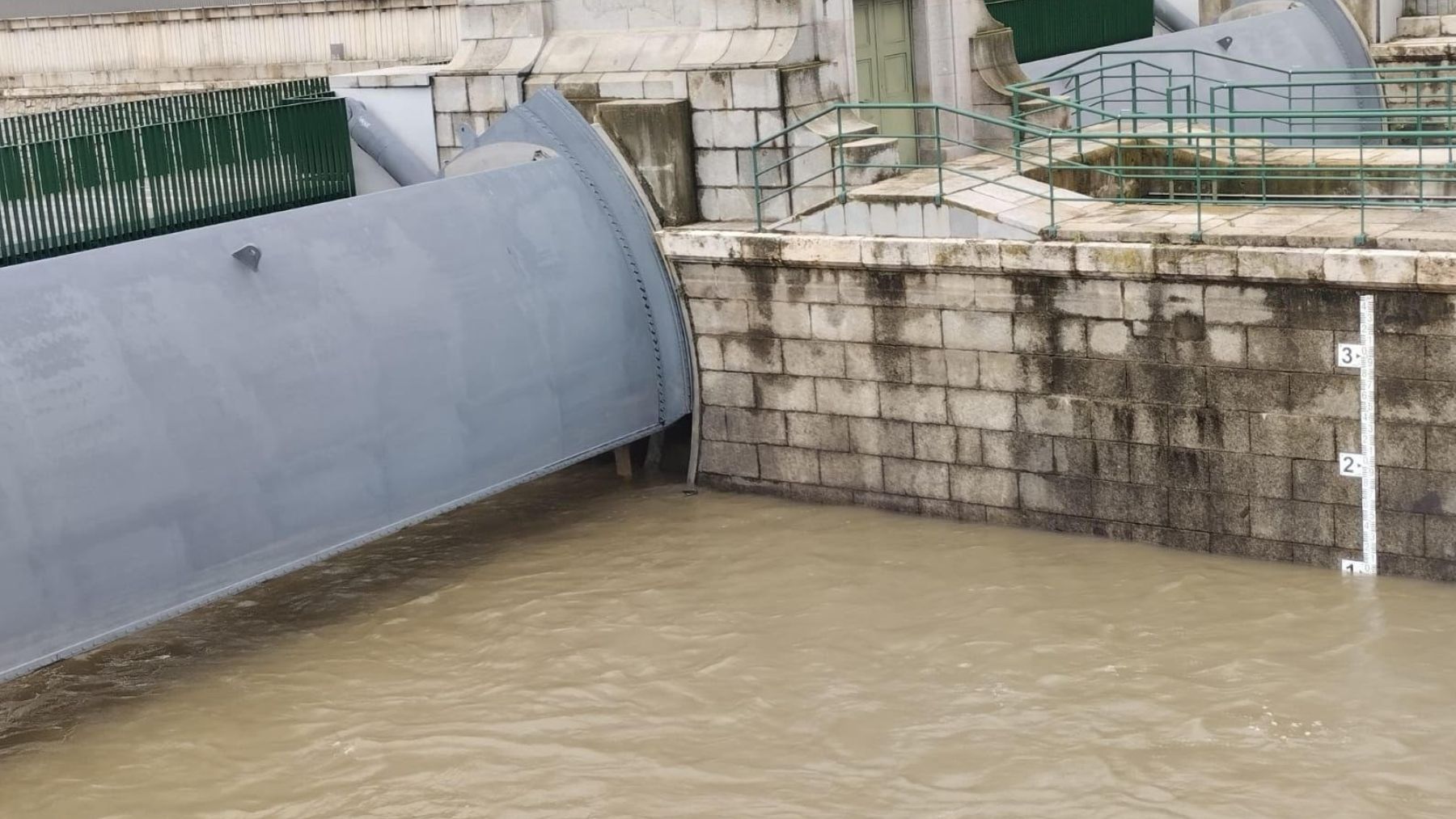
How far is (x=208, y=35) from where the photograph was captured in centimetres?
2397

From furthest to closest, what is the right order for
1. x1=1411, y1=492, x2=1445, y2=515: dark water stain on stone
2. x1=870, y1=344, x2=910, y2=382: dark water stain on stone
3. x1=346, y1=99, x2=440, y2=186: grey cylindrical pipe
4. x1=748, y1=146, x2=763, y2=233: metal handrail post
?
x1=346, y1=99, x2=440, y2=186: grey cylindrical pipe < x1=748, y1=146, x2=763, y2=233: metal handrail post < x1=870, y1=344, x2=910, y2=382: dark water stain on stone < x1=1411, y1=492, x2=1445, y2=515: dark water stain on stone

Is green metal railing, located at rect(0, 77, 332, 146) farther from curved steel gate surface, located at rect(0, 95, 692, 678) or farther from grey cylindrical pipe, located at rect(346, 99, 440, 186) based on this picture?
curved steel gate surface, located at rect(0, 95, 692, 678)

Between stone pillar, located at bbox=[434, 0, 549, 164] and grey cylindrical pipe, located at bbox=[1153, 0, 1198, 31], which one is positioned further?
grey cylindrical pipe, located at bbox=[1153, 0, 1198, 31]

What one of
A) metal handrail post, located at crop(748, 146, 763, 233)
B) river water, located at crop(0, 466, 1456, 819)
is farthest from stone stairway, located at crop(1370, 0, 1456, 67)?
river water, located at crop(0, 466, 1456, 819)

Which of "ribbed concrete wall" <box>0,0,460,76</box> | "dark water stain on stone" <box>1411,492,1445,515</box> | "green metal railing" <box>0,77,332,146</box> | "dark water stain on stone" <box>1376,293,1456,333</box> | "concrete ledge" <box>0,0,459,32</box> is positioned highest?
"concrete ledge" <box>0,0,459,32</box>

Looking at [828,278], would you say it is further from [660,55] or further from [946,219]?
[660,55]

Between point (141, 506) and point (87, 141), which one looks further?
point (87, 141)

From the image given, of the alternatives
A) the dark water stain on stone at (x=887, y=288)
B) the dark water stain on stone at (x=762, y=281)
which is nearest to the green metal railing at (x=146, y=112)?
the dark water stain on stone at (x=762, y=281)

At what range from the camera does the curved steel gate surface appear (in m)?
11.1

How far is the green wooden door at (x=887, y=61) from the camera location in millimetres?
16406

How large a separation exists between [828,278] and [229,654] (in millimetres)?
5683

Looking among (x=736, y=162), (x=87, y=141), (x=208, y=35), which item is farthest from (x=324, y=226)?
(x=208, y=35)

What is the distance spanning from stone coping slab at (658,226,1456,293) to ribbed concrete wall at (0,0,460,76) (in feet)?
27.3

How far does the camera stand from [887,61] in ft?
55.0
